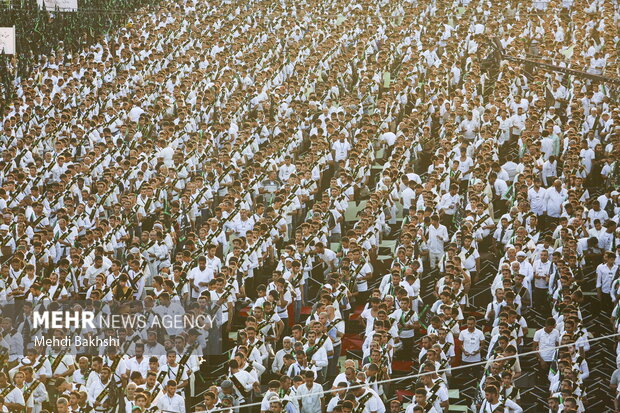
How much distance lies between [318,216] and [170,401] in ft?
18.3

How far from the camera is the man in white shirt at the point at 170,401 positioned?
1419cm

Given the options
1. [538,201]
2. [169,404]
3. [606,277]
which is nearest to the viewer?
[169,404]

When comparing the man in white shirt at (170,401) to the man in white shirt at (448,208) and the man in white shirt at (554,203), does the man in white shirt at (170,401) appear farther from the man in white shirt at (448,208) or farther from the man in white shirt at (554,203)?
the man in white shirt at (554,203)

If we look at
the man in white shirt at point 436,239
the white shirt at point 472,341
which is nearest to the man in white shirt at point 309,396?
the white shirt at point 472,341

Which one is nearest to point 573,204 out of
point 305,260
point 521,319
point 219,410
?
point 521,319

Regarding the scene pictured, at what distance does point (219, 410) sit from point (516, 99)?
39.1 ft

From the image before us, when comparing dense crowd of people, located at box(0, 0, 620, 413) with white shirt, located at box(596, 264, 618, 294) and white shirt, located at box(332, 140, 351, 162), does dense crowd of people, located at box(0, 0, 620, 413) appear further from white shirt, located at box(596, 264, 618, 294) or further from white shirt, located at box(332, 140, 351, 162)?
white shirt, located at box(332, 140, 351, 162)

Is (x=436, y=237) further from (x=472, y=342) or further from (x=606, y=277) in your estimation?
(x=472, y=342)

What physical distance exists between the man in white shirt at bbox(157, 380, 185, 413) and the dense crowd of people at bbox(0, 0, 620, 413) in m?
0.03

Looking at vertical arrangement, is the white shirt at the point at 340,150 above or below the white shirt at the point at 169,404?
above

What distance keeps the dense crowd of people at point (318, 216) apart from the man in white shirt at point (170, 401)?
29 millimetres

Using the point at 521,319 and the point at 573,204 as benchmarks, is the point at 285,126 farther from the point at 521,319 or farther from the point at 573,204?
the point at 521,319

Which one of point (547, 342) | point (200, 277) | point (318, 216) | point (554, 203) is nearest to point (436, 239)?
point (318, 216)

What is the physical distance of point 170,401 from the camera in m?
14.2
